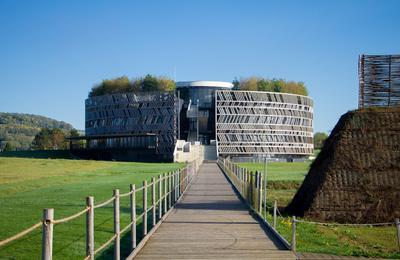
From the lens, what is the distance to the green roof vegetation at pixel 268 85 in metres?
138

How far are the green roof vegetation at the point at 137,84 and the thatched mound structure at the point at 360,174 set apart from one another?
119 m

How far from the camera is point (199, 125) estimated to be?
115 m

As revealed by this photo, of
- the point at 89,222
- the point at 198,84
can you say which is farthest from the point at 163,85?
the point at 89,222

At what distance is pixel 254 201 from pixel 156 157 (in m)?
80.7

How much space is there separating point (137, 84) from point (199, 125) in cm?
3552

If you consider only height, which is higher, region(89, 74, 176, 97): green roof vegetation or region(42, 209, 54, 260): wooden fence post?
region(89, 74, 176, 97): green roof vegetation

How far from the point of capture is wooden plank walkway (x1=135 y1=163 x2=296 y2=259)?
10.8m

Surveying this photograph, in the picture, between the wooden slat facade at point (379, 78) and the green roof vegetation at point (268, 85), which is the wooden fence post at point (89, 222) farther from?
the green roof vegetation at point (268, 85)

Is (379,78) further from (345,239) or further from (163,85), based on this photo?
(163,85)

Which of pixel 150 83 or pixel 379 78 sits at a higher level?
pixel 150 83

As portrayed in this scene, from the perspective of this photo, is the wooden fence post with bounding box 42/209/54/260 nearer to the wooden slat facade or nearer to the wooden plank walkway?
the wooden plank walkway

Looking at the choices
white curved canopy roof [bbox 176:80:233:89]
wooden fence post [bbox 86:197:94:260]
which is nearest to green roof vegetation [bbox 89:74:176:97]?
white curved canopy roof [bbox 176:80:233:89]

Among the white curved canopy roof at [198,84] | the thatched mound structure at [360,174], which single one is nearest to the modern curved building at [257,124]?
the white curved canopy roof at [198,84]

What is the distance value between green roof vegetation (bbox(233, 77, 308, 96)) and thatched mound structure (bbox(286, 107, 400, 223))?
4607 inches
